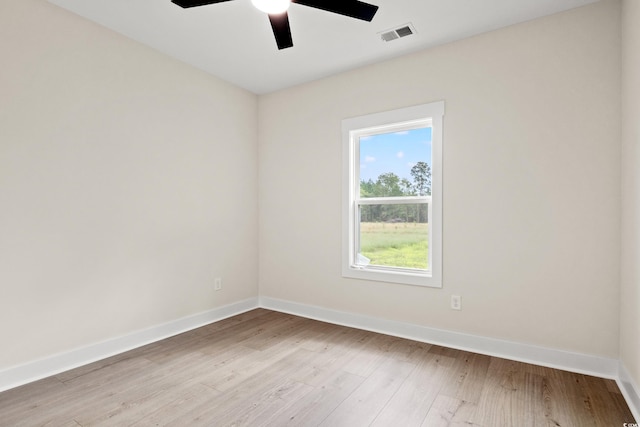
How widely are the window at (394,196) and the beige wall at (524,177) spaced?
0.11 m

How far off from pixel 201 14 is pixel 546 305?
11.5ft

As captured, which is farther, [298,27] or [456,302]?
[456,302]

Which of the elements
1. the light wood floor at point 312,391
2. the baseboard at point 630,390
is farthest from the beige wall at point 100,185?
the baseboard at point 630,390

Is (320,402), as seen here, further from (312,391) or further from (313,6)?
(313,6)

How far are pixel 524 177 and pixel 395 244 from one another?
129 cm

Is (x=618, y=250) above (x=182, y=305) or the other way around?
above

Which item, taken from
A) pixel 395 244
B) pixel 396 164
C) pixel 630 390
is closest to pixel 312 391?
pixel 395 244

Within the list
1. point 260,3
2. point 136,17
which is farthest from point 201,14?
point 260,3

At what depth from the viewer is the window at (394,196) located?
3.06 metres

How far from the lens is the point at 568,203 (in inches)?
98.0

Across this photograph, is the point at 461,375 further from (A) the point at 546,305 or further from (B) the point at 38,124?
(B) the point at 38,124

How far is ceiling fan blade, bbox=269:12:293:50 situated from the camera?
198cm

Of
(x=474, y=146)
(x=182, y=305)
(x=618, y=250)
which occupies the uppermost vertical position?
(x=474, y=146)

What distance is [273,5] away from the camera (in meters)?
1.87
